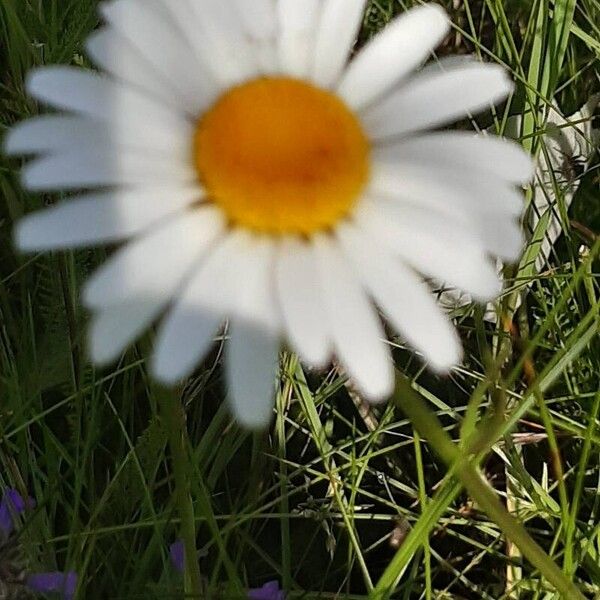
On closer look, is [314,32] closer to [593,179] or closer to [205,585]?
[205,585]

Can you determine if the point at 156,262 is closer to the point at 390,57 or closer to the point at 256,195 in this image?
the point at 256,195

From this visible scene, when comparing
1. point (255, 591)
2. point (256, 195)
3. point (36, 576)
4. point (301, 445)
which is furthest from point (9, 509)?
point (256, 195)

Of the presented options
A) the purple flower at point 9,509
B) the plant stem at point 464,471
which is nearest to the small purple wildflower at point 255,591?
the purple flower at point 9,509

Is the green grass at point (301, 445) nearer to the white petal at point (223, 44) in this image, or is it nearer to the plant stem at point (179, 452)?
the plant stem at point (179, 452)

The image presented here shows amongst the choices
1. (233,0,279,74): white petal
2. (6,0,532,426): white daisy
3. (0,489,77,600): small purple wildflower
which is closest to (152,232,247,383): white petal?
(6,0,532,426): white daisy

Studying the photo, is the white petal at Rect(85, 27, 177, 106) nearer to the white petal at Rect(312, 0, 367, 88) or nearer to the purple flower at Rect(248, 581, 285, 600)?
the white petal at Rect(312, 0, 367, 88)

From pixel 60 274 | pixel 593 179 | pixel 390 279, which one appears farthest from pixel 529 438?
pixel 390 279
